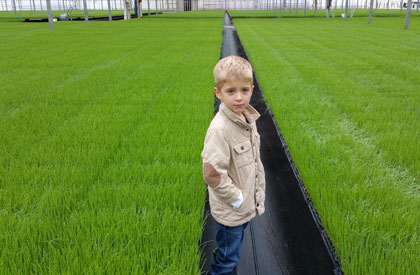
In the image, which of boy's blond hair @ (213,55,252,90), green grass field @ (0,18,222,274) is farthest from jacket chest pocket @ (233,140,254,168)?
green grass field @ (0,18,222,274)

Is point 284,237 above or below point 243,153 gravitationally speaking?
below

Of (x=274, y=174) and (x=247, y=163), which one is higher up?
(x=247, y=163)

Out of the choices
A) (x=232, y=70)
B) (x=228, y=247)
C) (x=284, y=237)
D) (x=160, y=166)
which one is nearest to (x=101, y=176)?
(x=160, y=166)

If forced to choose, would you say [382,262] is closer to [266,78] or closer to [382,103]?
[382,103]

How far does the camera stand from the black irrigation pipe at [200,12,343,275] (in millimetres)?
1813

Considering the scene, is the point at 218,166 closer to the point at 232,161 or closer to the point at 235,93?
the point at 232,161

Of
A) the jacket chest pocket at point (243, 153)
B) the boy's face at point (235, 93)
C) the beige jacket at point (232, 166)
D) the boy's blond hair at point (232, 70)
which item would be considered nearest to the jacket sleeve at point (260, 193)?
the beige jacket at point (232, 166)

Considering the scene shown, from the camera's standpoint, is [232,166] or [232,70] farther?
[232,166]

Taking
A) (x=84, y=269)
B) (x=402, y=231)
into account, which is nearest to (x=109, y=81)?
(x=84, y=269)

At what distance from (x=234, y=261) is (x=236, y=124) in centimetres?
69

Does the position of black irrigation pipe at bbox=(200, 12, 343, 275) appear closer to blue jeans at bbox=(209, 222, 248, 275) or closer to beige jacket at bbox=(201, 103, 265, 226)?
blue jeans at bbox=(209, 222, 248, 275)

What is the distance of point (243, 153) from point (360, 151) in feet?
6.41

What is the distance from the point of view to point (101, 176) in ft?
8.45

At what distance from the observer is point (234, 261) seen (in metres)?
1.62
